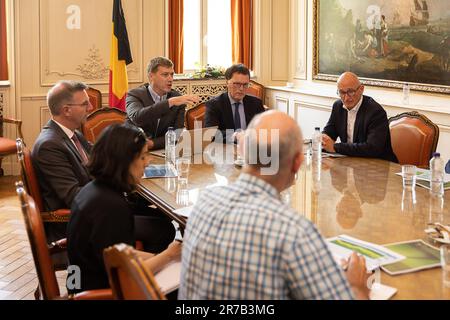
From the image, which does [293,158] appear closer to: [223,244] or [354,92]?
[223,244]

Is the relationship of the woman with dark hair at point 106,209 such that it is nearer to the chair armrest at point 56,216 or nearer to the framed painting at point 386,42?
the chair armrest at point 56,216

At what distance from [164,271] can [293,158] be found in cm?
80

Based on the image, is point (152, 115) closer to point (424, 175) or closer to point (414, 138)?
point (414, 138)

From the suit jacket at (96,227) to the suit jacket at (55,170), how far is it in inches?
31.2

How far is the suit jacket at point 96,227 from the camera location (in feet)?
6.84

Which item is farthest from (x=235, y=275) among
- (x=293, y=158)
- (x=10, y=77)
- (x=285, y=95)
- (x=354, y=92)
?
(x=285, y=95)

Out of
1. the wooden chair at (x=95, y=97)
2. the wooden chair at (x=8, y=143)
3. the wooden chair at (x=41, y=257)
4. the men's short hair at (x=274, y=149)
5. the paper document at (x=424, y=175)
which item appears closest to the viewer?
the men's short hair at (x=274, y=149)

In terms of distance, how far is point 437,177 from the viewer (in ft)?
9.87

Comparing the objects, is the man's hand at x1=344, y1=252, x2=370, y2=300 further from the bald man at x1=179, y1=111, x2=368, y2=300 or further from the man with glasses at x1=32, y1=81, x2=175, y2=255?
the man with glasses at x1=32, y1=81, x2=175, y2=255

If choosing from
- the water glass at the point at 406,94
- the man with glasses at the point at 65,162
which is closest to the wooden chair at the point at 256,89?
the water glass at the point at 406,94

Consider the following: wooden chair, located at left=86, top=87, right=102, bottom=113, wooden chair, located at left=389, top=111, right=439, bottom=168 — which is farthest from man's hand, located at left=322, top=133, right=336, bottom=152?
wooden chair, located at left=86, top=87, right=102, bottom=113

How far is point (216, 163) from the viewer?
3754 millimetres

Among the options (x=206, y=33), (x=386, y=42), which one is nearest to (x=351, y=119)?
(x=386, y=42)

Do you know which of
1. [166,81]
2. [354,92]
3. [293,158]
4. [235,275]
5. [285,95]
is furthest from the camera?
[285,95]
